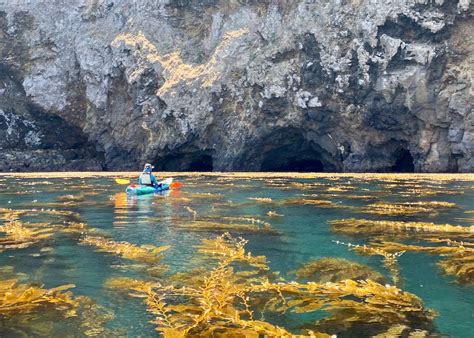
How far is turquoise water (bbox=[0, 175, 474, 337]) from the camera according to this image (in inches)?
377

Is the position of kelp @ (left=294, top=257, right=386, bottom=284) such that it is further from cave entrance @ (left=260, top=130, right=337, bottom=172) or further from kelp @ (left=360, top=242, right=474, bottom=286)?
cave entrance @ (left=260, top=130, right=337, bottom=172)

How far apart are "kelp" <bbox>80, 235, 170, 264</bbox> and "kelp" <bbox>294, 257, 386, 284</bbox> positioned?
4.16 metres

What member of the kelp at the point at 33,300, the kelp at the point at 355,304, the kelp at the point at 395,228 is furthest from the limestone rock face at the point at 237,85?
the kelp at the point at 33,300

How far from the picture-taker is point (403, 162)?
62062 millimetres

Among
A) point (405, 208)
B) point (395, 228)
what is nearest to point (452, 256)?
point (395, 228)

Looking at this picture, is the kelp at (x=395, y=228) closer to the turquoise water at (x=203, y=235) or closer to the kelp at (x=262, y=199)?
the turquoise water at (x=203, y=235)

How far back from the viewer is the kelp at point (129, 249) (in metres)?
13.6

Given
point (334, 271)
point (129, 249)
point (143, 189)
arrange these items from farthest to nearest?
1. point (143, 189)
2. point (129, 249)
3. point (334, 271)

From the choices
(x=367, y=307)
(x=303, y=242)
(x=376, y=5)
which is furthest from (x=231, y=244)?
(x=376, y=5)

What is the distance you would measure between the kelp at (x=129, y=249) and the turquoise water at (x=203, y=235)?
340 millimetres

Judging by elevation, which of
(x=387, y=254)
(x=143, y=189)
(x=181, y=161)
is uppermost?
(x=181, y=161)

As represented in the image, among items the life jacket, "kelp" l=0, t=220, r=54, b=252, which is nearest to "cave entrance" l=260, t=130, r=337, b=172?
the life jacket

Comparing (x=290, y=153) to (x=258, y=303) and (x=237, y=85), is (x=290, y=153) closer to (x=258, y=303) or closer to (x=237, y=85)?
(x=237, y=85)

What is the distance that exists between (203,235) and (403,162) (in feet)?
166
